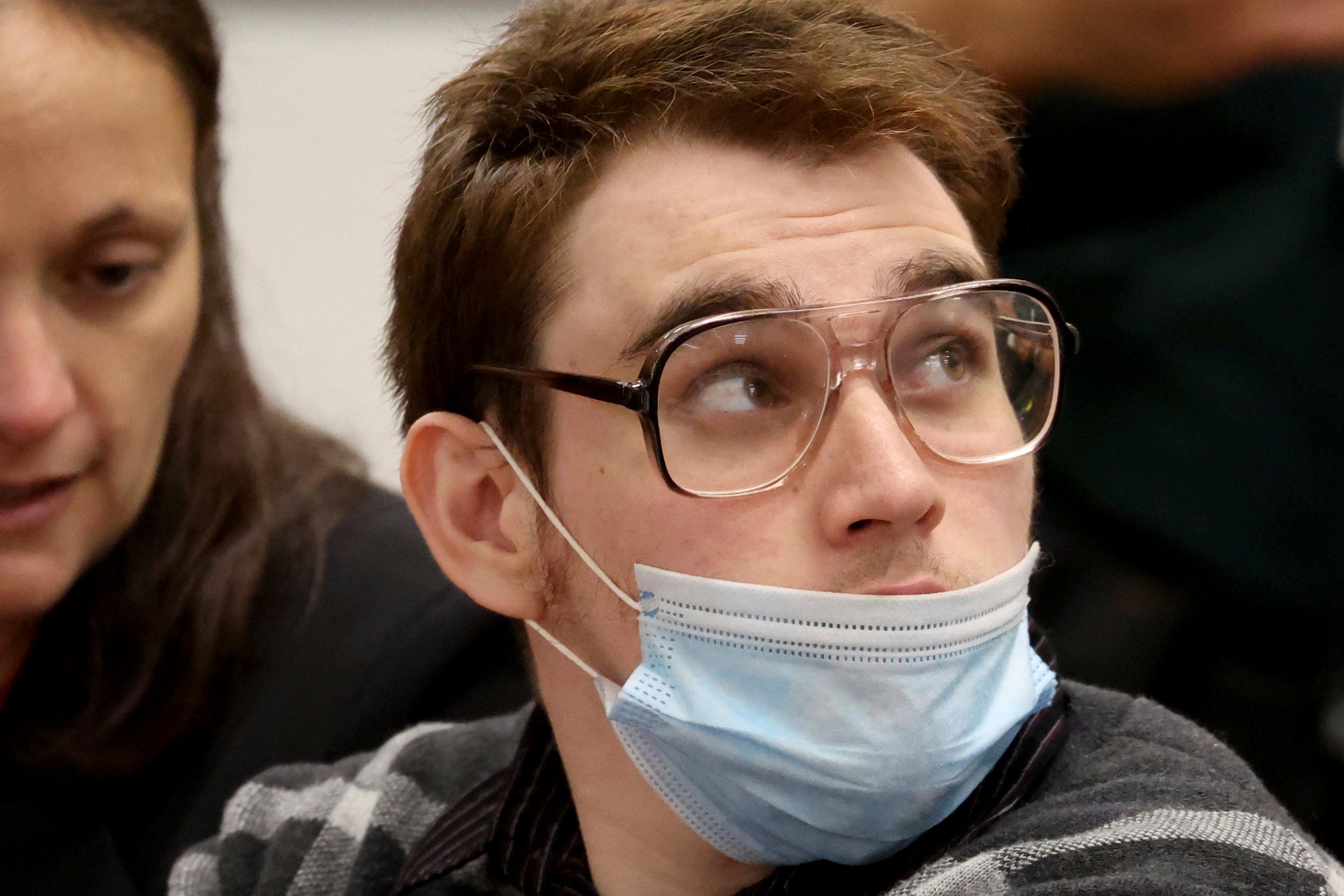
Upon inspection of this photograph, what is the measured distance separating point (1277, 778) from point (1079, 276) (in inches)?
40.1

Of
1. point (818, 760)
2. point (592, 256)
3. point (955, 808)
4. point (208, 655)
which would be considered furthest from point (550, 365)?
point (208, 655)

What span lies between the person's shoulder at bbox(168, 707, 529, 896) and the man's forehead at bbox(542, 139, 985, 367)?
0.74 meters

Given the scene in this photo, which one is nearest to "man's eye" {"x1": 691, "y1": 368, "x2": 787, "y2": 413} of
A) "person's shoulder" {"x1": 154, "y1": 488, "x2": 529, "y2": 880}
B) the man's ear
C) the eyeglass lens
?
the eyeglass lens

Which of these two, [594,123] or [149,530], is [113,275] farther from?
[594,123]

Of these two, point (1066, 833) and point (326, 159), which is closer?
point (1066, 833)

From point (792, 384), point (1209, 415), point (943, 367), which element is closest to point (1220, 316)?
point (1209, 415)

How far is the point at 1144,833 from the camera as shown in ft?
4.19

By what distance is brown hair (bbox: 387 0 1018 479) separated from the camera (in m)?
1.54

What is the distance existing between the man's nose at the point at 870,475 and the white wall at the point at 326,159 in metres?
2.14

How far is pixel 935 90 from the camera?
1.64 meters

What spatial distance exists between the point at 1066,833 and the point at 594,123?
90cm

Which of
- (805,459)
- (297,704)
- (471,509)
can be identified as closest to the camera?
(805,459)

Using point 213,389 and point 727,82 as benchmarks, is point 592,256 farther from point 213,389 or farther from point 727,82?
point 213,389

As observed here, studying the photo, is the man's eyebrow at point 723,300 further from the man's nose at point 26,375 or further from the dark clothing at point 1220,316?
the dark clothing at point 1220,316
